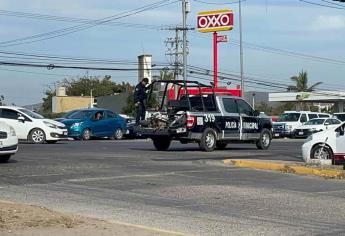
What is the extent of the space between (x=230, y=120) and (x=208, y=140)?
4.29 feet

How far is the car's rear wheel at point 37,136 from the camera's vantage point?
2577 centimetres

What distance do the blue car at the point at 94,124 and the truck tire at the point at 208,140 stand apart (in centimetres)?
1125

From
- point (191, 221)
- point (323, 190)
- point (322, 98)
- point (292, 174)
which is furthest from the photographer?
point (322, 98)

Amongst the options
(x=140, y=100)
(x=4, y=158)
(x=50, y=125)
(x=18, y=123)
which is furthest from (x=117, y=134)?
(x=4, y=158)

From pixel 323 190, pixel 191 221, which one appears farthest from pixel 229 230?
pixel 323 190

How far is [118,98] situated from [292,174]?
228 feet

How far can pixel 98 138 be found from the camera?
111 ft

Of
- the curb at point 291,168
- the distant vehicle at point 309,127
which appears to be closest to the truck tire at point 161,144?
the curb at point 291,168

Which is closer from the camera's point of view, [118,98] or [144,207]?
[144,207]

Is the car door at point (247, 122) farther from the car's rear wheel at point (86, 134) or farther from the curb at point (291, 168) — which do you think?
the car's rear wheel at point (86, 134)

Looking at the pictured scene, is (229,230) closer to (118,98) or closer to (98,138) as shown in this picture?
(98,138)

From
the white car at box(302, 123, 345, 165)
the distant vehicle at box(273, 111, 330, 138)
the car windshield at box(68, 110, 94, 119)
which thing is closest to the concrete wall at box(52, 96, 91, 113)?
the distant vehicle at box(273, 111, 330, 138)

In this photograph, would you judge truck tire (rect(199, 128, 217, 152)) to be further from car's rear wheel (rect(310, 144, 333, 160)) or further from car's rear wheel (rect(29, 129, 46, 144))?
car's rear wheel (rect(29, 129, 46, 144))

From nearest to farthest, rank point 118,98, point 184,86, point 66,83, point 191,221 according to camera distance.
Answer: point 191,221 < point 184,86 < point 118,98 < point 66,83
